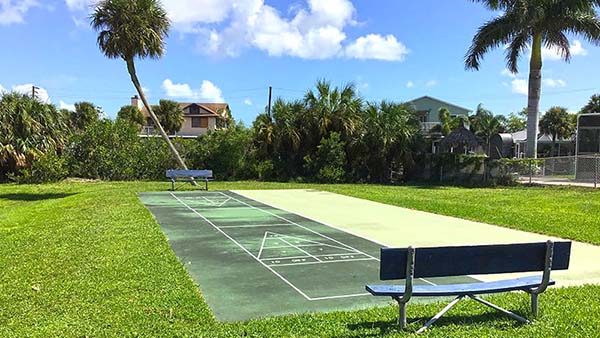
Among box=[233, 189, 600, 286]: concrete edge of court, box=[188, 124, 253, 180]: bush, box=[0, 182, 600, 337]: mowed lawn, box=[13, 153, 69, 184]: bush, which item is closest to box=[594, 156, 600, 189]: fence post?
box=[233, 189, 600, 286]: concrete edge of court

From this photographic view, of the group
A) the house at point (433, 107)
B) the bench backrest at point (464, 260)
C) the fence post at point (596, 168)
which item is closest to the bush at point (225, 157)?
the fence post at point (596, 168)

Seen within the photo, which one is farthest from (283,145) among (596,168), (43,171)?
(596,168)

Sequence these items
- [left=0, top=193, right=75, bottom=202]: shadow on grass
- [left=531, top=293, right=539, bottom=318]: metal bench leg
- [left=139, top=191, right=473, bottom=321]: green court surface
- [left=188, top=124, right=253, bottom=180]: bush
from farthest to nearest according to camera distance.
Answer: [left=188, top=124, right=253, bottom=180]: bush, [left=0, top=193, right=75, bottom=202]: shadow on grass, [left=139, top=191, right=473, bottom=321]: green court surface, [left=531, top=293, right=539, bottom=318]: metal bench leg

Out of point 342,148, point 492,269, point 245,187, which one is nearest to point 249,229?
point 492,269

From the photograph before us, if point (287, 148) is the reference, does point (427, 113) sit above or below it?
above

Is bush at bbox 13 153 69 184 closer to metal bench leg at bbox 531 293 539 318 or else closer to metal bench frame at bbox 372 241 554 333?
metal bench frame at bbox 372 241 554 333

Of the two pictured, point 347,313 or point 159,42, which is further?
point 159,42

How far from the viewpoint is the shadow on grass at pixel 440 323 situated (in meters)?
4.52

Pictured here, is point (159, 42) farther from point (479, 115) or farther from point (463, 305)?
point (479, 115)

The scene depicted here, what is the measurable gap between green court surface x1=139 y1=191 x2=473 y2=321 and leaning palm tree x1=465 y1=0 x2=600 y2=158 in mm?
16889

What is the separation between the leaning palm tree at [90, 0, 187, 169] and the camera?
1875 cm

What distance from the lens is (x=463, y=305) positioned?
17.3 feet

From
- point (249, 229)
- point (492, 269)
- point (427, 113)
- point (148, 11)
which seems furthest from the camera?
point (427, 113)

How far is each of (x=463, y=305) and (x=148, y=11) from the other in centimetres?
1743
